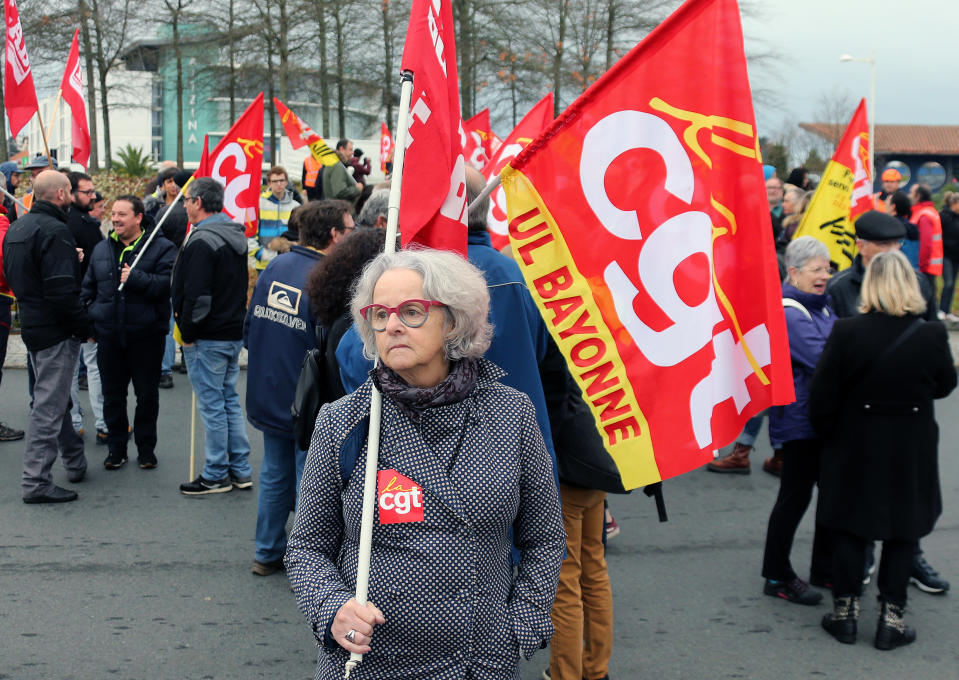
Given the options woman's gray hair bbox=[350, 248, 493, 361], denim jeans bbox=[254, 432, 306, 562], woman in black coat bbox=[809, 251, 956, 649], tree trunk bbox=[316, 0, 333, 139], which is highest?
tree trunk bbox=[316, 0, 333, 139]

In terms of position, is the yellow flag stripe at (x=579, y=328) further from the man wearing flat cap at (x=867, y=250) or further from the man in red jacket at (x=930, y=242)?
the man in red jacket at (x=930, y=242)

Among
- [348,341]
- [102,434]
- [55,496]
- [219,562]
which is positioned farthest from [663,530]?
[102,434]

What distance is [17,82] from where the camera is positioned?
26.8ft

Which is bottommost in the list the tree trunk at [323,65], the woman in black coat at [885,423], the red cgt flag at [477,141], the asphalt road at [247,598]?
the asphalt road at [247,598]

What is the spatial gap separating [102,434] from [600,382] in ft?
17.0

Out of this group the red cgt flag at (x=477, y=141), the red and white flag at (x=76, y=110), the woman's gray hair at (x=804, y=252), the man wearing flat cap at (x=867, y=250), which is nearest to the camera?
the woman's gray hair at (x=804, y=252)

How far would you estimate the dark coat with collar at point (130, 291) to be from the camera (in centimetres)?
644

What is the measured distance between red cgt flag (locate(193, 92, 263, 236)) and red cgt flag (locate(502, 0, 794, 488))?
5.12 metres

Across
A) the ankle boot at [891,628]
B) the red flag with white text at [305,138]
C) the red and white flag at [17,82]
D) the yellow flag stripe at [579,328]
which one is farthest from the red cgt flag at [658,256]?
the red flag with white text at [305,138]

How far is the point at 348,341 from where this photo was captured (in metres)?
3.09

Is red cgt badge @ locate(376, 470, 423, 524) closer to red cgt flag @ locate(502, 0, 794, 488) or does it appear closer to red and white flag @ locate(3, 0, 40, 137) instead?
red cgt flag @ locate(502, 0, 794, 488)

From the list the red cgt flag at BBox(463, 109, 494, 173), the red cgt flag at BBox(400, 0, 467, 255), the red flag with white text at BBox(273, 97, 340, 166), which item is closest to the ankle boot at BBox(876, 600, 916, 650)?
the red cgt flag at BBox(400, 0, 467, 255)

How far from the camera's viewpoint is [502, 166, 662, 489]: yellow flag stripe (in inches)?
123

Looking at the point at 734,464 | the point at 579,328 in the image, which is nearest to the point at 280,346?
the point at 579,328
